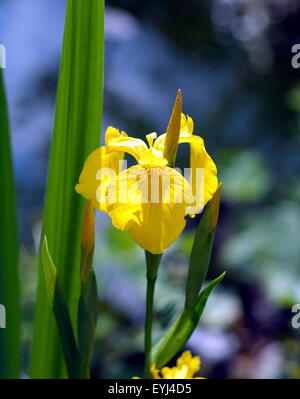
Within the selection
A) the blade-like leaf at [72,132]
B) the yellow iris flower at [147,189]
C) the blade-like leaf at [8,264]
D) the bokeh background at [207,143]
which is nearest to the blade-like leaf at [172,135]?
the yellow iris flower at [147,189]

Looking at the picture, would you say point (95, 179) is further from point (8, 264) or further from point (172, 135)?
point (8, 264)

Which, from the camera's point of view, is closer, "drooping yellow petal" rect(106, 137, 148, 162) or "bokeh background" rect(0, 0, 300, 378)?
"drooping yellow petal" rect(106, 137, 148, 162)

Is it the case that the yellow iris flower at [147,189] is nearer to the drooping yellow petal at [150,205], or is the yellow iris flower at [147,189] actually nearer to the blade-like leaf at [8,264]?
the drooping yellow petal at [150,205]

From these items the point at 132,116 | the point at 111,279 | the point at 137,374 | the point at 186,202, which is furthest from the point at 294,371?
the point at 132,116

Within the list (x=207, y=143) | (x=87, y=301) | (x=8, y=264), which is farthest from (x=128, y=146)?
(x=207, y=143)

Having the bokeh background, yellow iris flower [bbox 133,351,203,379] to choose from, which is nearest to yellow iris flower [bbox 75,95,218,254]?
yellow iris flower [bbox 133,351,203,379]

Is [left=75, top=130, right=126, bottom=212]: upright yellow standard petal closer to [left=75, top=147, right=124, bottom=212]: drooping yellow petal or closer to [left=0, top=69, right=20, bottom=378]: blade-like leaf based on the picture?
[left=75, top=147, right=124, bottom=212]: drooping yellow petal
